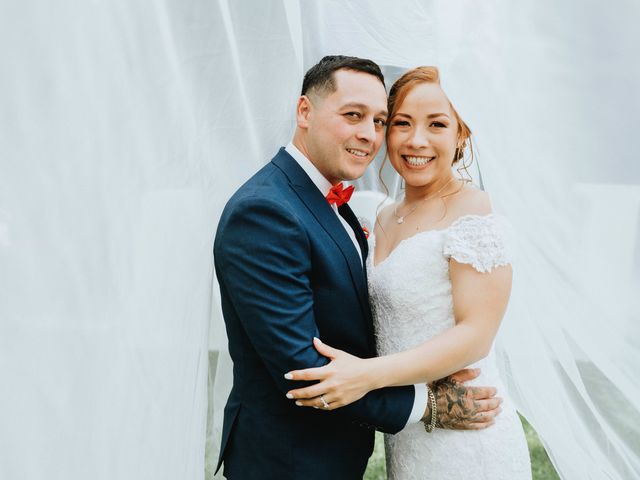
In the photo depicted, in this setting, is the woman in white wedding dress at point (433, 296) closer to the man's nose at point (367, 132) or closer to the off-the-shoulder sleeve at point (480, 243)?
the off-the-shoulder sleeve at point (480, 243)

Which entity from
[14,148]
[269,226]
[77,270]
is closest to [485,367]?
[269,226]

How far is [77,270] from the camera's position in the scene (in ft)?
4.65

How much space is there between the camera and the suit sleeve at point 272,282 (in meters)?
1.64

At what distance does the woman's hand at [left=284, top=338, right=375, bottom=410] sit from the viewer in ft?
5.38

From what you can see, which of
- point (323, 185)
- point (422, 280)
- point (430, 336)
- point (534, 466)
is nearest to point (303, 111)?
point (323, 185)

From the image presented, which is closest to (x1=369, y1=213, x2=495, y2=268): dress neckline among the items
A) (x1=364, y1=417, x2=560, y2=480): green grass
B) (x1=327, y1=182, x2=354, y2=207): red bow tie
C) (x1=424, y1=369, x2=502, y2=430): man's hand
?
(x1=327, y1=182, x2=354, y2=207): red bow tie

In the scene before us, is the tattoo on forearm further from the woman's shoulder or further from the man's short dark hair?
the man's short dark hair

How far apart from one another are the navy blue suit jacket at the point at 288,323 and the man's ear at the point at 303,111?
117 millimetres

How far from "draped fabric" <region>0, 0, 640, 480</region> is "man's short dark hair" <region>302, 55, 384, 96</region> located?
0.06 meters

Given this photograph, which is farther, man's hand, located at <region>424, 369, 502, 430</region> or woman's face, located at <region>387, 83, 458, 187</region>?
woman's face, located at <region>387, 83, 458, 187</region>

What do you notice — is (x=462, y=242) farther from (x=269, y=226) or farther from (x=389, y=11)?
(x=389, y=11)

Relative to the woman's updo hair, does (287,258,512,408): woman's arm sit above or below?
below

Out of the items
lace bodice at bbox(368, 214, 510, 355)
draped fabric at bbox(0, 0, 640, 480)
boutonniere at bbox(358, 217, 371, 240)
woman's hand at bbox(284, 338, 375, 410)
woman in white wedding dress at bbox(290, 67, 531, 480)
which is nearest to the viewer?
draped fabric at bbox(0, 0, 640, 480)

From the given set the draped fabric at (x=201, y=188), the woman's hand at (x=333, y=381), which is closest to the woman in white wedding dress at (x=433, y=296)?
the woman's hand at (x=333, y=381)
